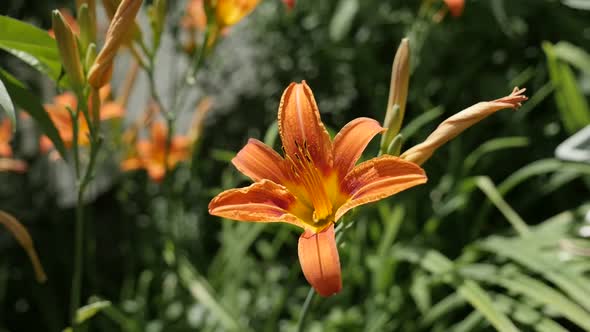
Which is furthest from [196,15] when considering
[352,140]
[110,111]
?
[352,140]

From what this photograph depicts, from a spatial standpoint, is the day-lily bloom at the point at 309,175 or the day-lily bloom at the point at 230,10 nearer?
the day-lily bloom at the point at 309,175

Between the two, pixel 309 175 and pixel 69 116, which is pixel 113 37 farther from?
pixel 69 116

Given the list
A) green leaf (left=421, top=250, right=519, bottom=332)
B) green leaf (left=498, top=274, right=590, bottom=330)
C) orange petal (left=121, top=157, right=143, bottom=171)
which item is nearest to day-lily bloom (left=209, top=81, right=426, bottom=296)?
green leaf (left=421, top=250, right=519, bottom=332)

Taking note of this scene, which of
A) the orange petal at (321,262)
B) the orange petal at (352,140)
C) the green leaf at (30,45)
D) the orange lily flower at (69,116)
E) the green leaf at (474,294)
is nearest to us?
the orange petal at (321,262)

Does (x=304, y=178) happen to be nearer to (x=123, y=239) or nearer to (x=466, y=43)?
(x=466, y=43)

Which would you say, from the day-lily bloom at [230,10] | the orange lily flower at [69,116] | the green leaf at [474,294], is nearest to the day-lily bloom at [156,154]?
the orange lily flower at [69,116]

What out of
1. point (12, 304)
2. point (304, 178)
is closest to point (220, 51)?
point (12, 304)

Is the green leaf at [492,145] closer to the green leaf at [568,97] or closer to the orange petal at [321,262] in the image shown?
the green leaf at [568,97]
